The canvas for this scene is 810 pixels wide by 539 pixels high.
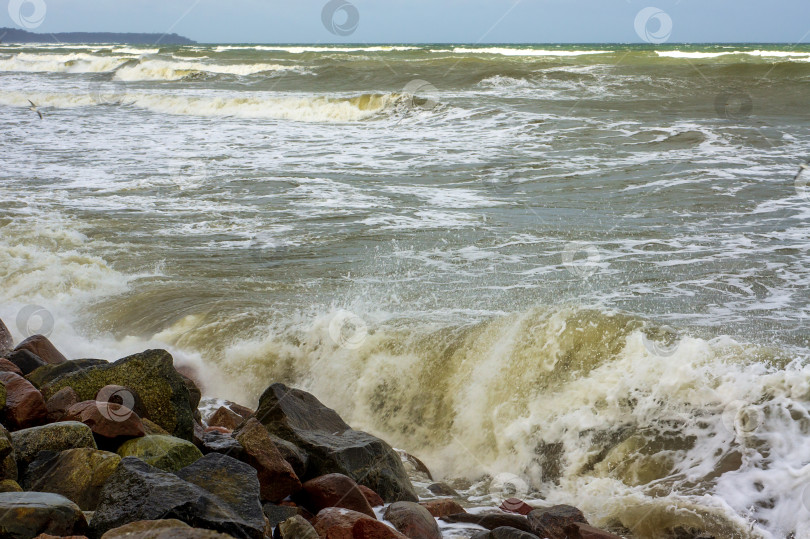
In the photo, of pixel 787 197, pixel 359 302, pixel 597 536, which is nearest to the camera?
pixel 597 536

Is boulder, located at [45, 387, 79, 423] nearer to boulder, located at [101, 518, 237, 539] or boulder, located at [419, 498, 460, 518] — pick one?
boulder, located at [101, 518, 237, 539]

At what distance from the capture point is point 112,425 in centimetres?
402

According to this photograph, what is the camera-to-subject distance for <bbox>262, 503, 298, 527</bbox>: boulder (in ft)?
12.5

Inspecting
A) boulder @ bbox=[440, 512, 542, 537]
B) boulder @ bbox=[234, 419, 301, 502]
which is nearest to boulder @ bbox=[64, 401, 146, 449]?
boulder @ bbox=[234, 419, 301, 502]

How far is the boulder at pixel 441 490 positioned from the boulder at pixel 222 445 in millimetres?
1421

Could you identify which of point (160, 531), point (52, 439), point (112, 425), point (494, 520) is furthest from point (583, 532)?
point (52, 439)

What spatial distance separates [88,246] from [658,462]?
7.30 metres

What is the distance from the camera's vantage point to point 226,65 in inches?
1801

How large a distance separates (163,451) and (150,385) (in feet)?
2.79

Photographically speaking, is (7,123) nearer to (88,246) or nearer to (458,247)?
(88,246)

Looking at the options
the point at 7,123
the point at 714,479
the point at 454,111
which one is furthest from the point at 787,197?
the point at 7,123

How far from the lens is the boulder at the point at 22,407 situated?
429 cm

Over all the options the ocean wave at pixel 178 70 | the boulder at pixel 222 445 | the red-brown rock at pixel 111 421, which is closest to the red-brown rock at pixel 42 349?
the red-brown rock at pixel 111 421

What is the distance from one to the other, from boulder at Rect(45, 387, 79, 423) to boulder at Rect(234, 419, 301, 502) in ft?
3.56
